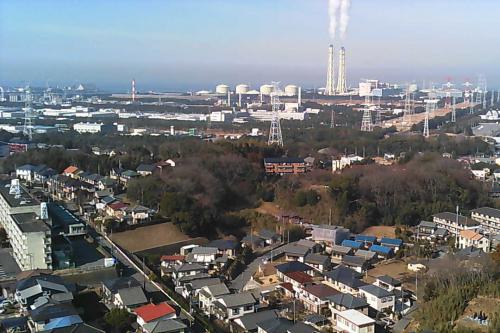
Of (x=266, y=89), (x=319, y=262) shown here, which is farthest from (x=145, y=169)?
(x=266, y=89)

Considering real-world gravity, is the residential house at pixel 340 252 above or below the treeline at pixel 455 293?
below

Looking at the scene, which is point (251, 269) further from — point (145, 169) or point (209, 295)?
point (145, 169)

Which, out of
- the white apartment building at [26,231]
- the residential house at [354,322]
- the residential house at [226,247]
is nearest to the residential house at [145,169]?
the white apartment building at [26,231]

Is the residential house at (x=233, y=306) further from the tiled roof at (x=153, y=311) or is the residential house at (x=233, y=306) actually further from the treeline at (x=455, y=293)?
the treeline at (x=455, y=293)

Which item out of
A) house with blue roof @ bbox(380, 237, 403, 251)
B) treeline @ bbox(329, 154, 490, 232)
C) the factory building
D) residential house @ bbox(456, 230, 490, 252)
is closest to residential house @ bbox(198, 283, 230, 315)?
house with blue roof @ bbox(380, 237, 403, 251)

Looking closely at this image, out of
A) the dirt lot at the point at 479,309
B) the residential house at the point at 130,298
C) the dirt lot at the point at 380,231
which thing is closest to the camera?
the dirt lot at the point at 479,309

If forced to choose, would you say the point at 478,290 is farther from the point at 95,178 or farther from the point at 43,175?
the point at 43,175

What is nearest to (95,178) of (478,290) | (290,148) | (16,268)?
(16,268)
